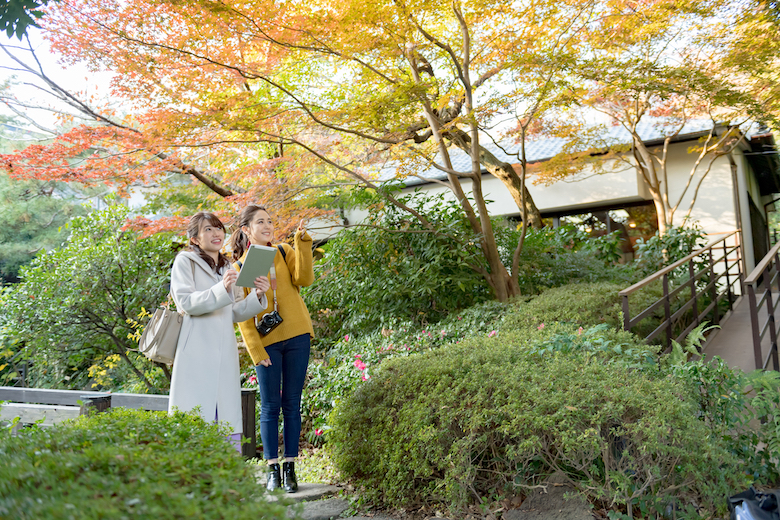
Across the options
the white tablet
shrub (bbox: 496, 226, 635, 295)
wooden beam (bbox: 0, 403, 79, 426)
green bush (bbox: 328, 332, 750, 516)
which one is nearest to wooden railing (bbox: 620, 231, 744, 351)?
shrub (bbox: 496, 226, 635, 295)

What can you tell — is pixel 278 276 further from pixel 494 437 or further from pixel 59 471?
pixel 59 471

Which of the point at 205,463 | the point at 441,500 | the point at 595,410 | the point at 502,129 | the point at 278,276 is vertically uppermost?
the point at 502,129

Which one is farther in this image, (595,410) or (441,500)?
(441,500)

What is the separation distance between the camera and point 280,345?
3.21 meters

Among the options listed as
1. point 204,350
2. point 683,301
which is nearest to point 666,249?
point 683,301

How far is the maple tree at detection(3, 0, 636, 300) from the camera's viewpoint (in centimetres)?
512

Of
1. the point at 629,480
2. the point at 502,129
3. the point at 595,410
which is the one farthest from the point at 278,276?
the point at 502,129

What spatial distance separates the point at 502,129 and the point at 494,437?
6750 millimetres

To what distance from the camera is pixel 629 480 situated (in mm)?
2375

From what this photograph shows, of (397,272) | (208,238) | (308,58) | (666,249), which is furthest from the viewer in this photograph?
(666,249)

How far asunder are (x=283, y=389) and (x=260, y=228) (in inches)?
38.0

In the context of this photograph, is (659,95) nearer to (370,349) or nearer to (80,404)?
(370,349)

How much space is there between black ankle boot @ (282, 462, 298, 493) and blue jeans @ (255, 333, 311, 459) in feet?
0.19

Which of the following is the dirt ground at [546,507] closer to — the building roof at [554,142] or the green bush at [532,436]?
the green bush at [532,436]
